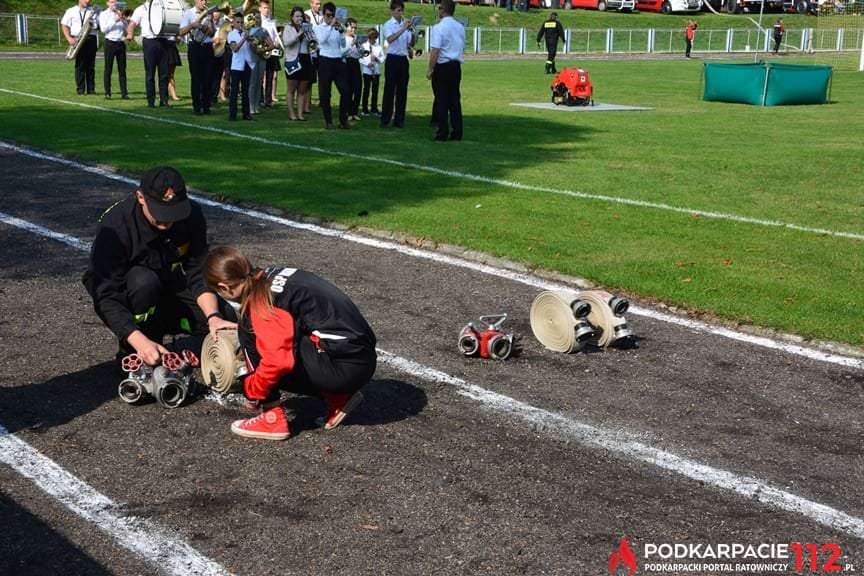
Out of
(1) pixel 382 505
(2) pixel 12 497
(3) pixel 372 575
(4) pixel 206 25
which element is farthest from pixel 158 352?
(4) pixel 206 25

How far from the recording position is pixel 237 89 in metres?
22.1

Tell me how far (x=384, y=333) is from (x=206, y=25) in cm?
1631

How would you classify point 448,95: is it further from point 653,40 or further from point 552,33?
point 653,40

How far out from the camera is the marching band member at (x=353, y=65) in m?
21.9

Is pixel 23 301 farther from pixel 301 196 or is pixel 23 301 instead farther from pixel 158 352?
pixel 301 196

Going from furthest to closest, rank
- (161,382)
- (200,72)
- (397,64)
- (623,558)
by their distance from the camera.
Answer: (200,72)
(397,64)
(161,382)
(623,558)

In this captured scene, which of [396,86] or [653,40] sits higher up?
[653,40]

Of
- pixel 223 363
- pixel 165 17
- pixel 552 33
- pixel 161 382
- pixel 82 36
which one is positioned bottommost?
pixel 161 382

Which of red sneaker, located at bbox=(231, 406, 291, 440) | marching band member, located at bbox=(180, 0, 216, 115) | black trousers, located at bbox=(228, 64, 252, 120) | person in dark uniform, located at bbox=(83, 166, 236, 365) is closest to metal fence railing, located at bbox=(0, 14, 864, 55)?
marching band member, located at bbox=(180, 0, 216, 115)

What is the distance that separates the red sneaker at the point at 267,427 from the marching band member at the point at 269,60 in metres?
17.3

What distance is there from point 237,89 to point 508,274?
13.2 m

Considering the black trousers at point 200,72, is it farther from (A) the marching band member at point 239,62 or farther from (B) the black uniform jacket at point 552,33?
(B) the black uniform jacket at point 552,33

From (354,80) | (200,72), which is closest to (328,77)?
(354,80)

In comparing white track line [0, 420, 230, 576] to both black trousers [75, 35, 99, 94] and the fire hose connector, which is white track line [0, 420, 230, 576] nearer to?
the fire hose connector
